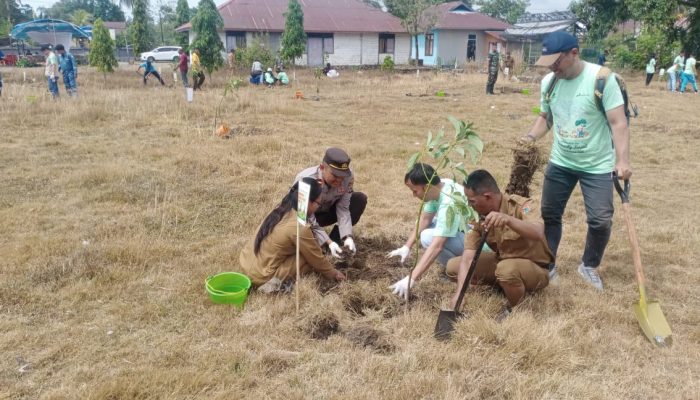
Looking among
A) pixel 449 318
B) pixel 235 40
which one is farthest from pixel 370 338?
pixel 235 40

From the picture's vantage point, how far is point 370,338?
2988mm

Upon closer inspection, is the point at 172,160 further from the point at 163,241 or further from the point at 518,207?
the point at 518,207

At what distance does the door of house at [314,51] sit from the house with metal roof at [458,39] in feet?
22.7

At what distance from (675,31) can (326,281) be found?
2439 cm

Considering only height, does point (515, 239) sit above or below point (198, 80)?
below

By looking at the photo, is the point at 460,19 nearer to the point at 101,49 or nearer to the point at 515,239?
the point at 101,49

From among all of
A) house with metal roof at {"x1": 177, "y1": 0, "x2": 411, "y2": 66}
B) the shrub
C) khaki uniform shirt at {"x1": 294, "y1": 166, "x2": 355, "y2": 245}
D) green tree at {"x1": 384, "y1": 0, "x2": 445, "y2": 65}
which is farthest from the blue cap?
green tree at {"x1": 384, "y1": 0, "x2": 445, "y2": 65}

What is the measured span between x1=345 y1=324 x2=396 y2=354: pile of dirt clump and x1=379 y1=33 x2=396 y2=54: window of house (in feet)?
106

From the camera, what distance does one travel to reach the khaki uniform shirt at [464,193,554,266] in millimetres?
3104

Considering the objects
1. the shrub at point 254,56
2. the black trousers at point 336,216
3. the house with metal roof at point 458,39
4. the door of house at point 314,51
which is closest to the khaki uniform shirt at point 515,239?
the black trousers at point 336,216

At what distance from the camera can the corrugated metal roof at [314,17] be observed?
29.8 meters

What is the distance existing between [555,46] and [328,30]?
29.6 metres

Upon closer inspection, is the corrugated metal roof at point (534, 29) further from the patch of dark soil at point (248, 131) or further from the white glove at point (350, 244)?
the white glove at point (350, 244)

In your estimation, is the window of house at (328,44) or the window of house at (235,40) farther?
the window of house at (328,44)
